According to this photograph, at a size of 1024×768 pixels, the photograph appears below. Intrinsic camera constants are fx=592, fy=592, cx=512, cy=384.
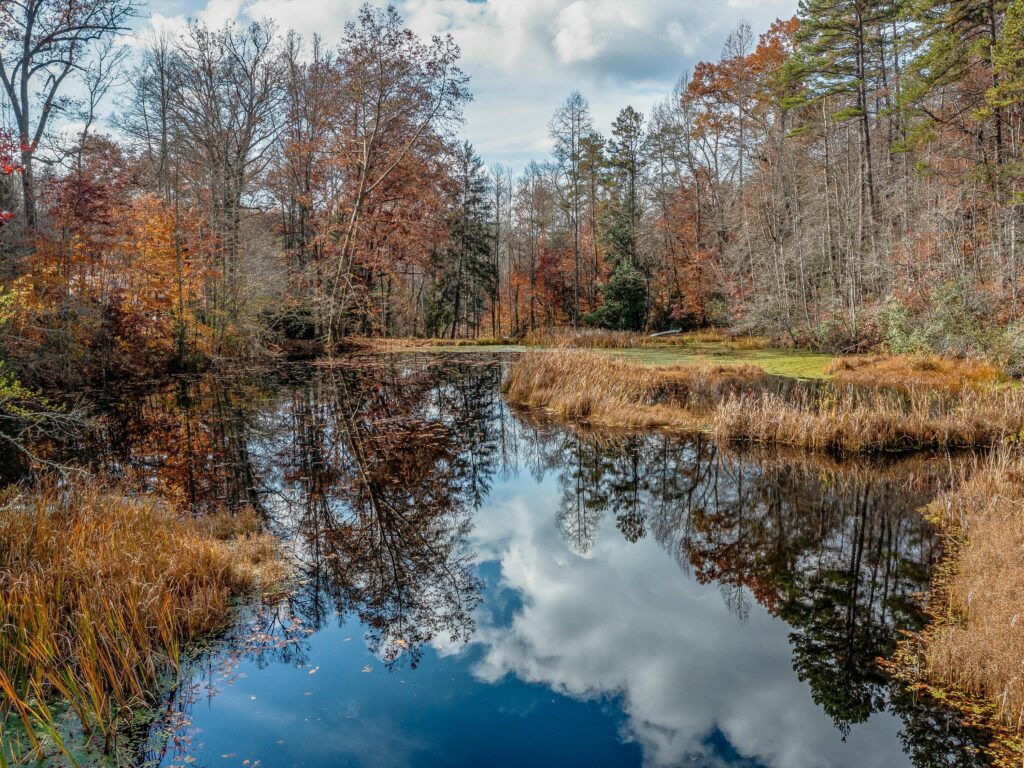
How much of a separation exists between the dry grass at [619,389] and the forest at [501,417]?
0.35 ft

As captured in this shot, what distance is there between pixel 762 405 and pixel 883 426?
71.8 inches

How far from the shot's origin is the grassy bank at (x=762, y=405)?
854cm

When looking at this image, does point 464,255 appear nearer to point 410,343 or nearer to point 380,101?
point 410,343

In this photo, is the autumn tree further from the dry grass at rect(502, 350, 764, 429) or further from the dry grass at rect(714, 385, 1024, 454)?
the dry grass at rect(714, 385, 1024, 454)

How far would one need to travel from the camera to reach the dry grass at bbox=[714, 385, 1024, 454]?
8453mm

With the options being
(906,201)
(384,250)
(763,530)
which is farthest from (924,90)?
(384,250)

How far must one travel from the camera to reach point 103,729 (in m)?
2.85

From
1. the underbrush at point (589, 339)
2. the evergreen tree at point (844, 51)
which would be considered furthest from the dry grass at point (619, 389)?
the evergreen tree at point (844, 51)

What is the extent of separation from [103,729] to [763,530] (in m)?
5.58

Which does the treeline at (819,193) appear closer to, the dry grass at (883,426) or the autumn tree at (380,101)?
the dry grass at (883,426)

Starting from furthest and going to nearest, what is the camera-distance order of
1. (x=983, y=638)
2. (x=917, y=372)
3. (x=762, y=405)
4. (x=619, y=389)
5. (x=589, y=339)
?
(x=589, y=339), (x=917, y=372), (x=619, y=389), (x=762, y=405), (x=983, y=638)

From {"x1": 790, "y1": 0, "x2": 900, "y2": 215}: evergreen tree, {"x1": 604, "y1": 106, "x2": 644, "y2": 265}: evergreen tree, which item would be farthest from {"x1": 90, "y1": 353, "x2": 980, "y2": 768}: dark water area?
{"x1": 604, "y1": 106, "x2": 644, "y2": 265}: evergreen tree

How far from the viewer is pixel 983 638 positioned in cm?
330

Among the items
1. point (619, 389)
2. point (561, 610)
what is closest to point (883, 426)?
point (619, 389)
